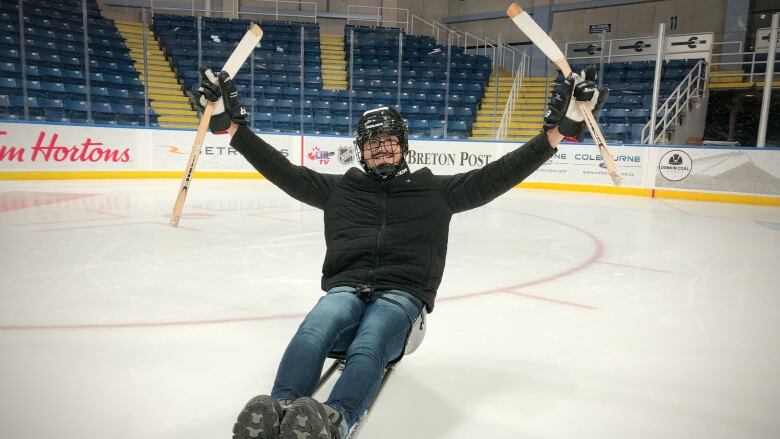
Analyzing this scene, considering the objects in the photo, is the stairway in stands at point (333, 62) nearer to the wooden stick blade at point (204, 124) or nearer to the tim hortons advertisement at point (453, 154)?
the tim hortons advertisement at point (453, 154)

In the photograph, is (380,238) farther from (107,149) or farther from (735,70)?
(735,70)

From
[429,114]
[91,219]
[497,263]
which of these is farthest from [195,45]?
[497,263]

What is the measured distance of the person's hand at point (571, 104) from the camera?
6.98 ft

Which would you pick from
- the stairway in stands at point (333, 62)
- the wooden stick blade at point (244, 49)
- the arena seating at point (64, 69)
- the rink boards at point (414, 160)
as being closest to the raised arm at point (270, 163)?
the wooden stick blade at point (244, 49)

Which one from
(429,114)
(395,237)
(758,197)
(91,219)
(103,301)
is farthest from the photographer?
(429,114)

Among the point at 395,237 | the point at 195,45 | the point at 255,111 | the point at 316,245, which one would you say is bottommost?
the point at 316,245

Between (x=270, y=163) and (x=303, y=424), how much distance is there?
3.83 ft

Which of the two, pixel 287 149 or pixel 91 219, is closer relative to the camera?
pixel 91 219

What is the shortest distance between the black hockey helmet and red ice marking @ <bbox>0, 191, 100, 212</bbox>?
612cm

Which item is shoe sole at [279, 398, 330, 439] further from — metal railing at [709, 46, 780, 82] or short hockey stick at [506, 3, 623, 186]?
metal railing at [709, 46, 780, 82]

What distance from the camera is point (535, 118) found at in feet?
44.4

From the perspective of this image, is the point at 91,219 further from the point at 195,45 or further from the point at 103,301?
the point at 195,45

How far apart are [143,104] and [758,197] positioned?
12.3 meters

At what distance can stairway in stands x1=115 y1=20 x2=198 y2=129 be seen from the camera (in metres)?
12.0
